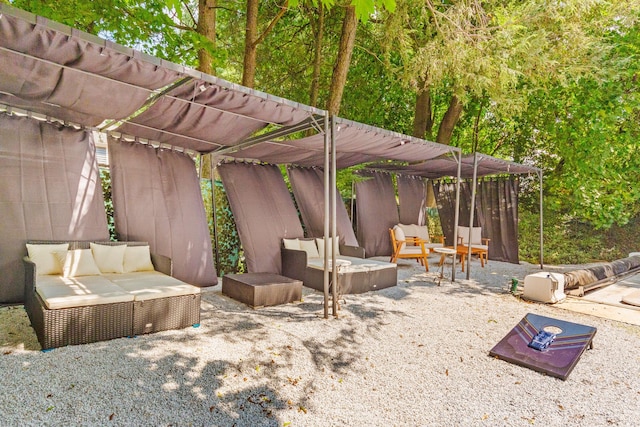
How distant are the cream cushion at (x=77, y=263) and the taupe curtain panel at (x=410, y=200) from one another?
741cm

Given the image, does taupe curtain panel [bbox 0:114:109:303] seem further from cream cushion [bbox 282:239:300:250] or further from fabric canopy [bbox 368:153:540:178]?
fabric canopy [bbox 368:153:540:178]

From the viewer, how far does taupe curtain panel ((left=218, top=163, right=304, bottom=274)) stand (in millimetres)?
6461

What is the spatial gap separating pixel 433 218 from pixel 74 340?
988cm

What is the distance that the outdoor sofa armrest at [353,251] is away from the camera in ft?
21.5

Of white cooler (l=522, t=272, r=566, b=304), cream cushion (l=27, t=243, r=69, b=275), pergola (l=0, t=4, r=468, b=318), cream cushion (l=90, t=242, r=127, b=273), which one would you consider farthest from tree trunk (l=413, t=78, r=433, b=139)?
cream cushion (l=27, t=243, r=69, b=275)

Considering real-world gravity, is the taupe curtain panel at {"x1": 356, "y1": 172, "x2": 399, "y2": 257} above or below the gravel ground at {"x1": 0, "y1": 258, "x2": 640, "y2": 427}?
above

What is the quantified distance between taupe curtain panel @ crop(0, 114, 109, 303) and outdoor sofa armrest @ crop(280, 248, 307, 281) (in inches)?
102

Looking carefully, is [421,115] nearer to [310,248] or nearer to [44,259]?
[310,248]

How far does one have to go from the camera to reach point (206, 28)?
6.68 metres

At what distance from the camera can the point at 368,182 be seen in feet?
31.1

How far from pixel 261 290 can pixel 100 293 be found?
1773 millimetres

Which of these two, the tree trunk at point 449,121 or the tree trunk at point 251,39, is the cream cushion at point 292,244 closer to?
the tree trunk at point 251,39

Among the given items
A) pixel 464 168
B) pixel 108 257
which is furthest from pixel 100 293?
pixel 464 168

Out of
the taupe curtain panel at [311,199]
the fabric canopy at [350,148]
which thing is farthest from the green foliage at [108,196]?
the taupe curtain panel at [311,199]
